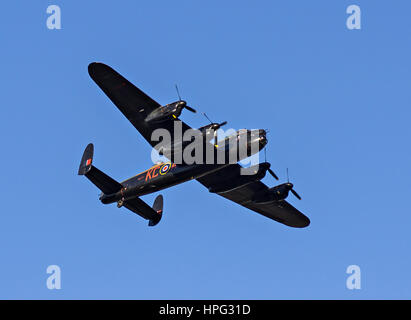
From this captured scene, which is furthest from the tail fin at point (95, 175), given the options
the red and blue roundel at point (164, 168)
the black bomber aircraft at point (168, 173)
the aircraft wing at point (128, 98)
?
the aircraft wing at point (128, 98)

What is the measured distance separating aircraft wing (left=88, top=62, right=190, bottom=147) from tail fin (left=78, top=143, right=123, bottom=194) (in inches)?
166

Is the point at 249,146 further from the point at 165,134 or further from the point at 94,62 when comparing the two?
the point at 94,62

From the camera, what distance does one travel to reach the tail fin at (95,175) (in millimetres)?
41344

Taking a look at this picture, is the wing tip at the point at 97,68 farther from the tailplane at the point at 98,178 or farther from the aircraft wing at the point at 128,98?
the tailplane at the point at 98,178

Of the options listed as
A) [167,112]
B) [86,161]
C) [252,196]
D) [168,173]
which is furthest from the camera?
[252,196]

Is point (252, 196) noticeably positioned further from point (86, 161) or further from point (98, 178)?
point (86, 161)

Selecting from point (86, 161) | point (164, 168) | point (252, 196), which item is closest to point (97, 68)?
point (86, 161)

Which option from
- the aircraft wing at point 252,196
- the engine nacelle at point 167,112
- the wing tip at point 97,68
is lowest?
the aircraft wing at point 252,196

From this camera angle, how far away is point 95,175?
136ft

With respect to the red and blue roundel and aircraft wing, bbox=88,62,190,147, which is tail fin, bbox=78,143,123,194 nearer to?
the red and blue roundel

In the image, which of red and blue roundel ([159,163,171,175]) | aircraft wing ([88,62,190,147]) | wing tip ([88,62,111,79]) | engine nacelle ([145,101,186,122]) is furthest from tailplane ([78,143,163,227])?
wing tip ([88,62,111,79])

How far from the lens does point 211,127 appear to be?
3766cm

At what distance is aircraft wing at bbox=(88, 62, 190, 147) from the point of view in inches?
1449

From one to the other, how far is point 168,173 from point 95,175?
184 inches
